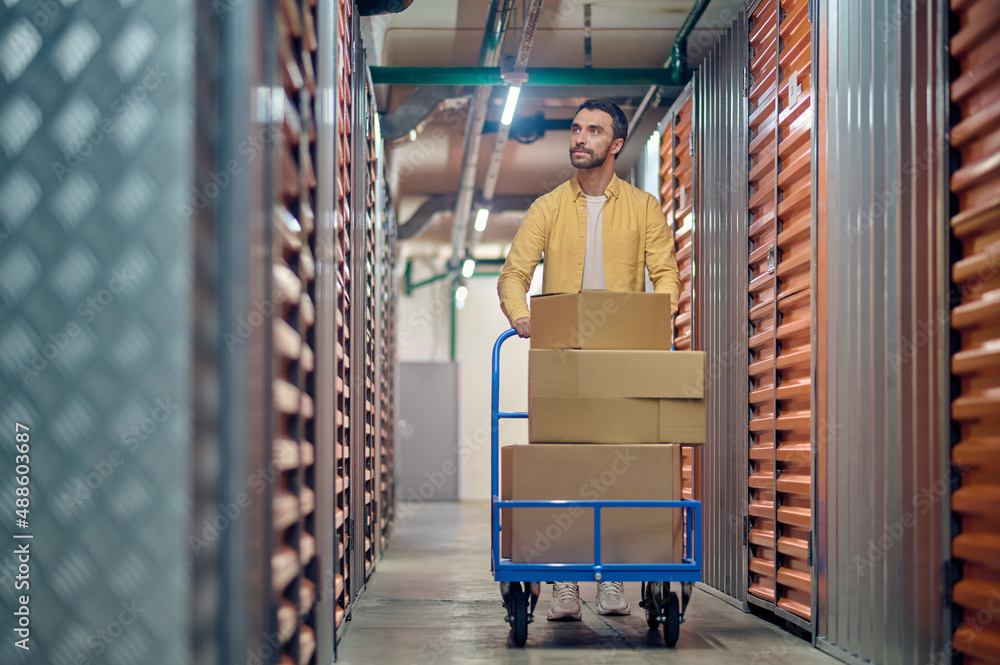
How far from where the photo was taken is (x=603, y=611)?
186 inches

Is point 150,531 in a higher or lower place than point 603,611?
higher

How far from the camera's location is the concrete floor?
3.76 m

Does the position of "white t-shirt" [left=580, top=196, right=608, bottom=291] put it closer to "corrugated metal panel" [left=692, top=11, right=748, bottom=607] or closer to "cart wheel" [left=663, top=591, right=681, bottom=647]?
"corrugated metal panel" [left=692, top=11, right=748, bottom=607]

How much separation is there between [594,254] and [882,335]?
4.91 feet

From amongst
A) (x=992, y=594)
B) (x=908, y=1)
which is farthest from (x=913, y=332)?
(x=908, y=1)

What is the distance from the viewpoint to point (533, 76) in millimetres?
7035

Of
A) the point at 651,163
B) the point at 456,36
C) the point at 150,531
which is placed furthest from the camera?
the point at 651,163

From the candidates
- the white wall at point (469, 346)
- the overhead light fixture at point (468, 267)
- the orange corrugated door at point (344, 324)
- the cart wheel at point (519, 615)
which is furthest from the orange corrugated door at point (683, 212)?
the white wall at point (469, 346)

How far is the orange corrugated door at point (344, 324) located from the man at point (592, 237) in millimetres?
752

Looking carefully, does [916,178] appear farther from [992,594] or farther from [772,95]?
[772,95]

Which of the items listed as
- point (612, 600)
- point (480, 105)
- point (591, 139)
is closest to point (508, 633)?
point (612, 600)

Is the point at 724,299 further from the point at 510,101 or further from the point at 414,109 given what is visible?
the point at 414,109

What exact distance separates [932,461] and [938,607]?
44 cm

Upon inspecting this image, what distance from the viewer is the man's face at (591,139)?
4438mm
